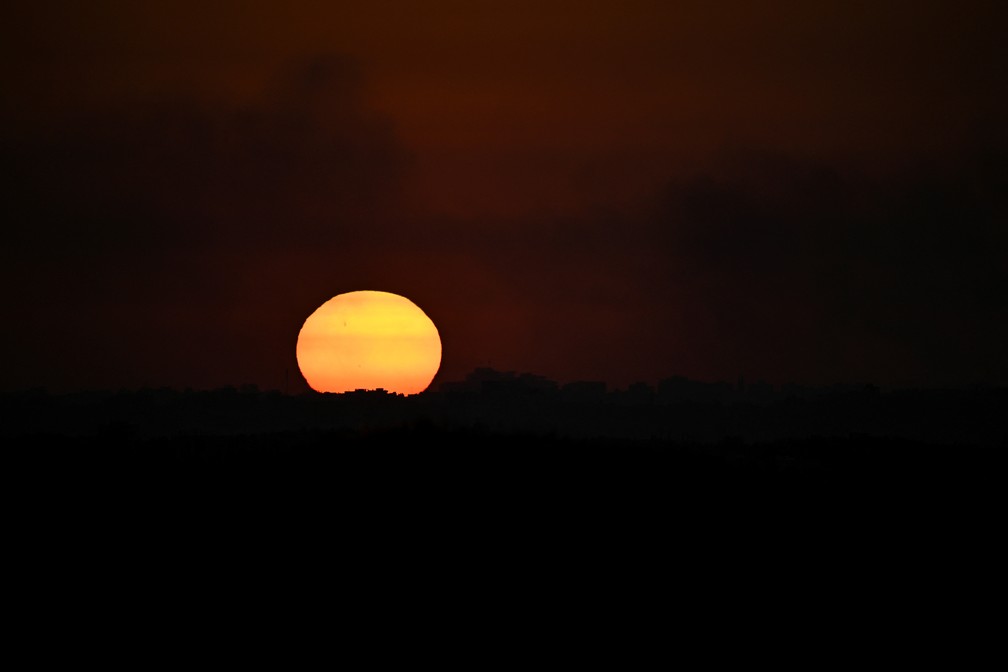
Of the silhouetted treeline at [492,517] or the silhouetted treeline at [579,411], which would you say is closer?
the silhouetted treeline at [492,517]

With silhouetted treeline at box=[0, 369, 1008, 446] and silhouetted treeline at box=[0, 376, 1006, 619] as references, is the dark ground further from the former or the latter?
silhouetted treeline at box=[0, 369, 1008, 446]

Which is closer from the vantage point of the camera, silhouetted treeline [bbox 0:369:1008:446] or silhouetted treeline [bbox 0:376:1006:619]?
silhouetted treeline [bbox 0:376:1006:619]

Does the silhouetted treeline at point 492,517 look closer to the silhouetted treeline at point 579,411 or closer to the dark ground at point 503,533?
the dark ground at point 503,533

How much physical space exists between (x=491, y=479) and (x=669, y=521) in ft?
13.1

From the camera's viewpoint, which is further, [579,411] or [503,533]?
[579,411]

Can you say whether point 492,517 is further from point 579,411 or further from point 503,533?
point 579,411

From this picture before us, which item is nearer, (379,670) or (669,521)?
(379,670)

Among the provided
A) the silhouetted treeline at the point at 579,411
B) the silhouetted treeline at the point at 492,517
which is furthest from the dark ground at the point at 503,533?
the silhouetted treeline at the point at 579,411

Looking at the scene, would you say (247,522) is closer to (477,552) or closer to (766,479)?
(477,552)

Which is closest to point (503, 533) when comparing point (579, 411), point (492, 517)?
point (492, 517)

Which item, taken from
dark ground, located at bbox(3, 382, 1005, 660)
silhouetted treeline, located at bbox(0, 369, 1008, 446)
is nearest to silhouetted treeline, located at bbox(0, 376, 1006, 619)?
dark ground, located at bbox(3, 382, 1005, 660)

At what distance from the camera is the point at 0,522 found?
26.5 metres

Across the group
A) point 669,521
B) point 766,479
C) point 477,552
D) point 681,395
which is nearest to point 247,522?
point 477,552

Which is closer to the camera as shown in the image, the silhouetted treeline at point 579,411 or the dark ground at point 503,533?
the dark ground at point 503,533
